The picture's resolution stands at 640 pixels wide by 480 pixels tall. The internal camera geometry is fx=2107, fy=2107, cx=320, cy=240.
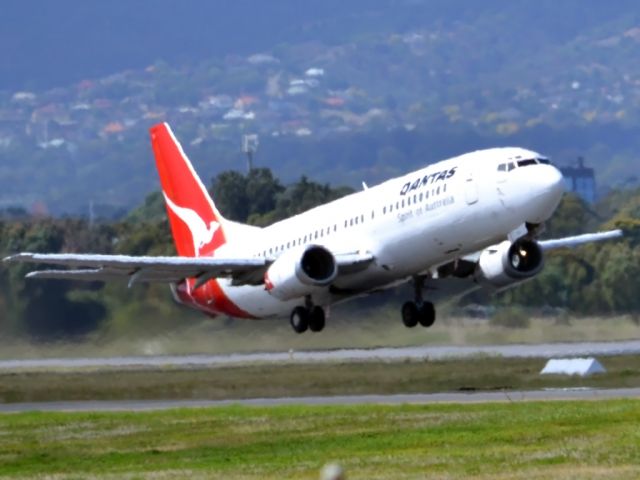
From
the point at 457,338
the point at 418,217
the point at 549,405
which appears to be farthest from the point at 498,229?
the point at 457,338

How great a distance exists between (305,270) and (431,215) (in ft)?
12.1

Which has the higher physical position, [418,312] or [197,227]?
[197,227]

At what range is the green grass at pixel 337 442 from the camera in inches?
1111

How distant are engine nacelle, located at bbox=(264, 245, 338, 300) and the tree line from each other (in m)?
9.93

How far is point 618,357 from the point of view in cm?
5053

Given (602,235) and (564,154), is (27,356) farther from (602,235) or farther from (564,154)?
(564,154)

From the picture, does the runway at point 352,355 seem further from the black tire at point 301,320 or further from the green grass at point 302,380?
the black tire at point 301,320

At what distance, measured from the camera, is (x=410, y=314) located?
1869 inches

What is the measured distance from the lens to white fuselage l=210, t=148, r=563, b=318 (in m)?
41.5

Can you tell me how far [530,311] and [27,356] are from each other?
14029mm

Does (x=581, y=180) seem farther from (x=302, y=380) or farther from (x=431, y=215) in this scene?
Answer: (x=431, y=215)

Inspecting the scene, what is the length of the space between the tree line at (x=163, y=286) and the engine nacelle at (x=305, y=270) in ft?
32.6

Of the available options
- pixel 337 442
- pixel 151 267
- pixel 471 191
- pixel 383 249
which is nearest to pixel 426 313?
pixel 383 249

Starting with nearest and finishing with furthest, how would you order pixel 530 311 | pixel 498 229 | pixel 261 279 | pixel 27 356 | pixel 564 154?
pixel 498 229 < pixel 261 279 < pixel 27 356 < pixel 530 311 < pixel 564 154
